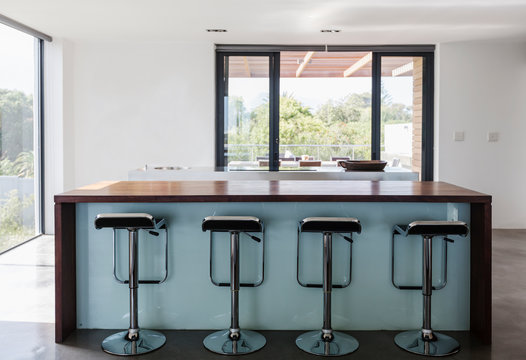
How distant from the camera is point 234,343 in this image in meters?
3.20

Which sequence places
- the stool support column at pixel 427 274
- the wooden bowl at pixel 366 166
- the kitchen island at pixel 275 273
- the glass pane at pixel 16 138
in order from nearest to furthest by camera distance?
the stool support column at pixel 427 274 < the kitchen island at pixel 275 273 < the wooden bowl at pixel 366 166 < the glass pane at pixel 16 138

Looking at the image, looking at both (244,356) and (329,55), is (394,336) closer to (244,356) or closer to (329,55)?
(244,356)

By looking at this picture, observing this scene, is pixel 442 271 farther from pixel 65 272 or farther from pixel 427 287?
pixel 65 272

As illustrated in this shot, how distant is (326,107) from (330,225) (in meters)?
4.62

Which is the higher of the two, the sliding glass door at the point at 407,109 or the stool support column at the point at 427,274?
the sliding glass door at the point at 407,109

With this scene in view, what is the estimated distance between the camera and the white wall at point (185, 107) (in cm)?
695

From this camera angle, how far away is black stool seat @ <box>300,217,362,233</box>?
3.03 m

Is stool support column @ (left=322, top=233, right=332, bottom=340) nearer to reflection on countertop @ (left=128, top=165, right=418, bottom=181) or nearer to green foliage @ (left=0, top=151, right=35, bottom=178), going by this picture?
reflection on countertop @ (left=128, top=165, right=418, bottom=181)

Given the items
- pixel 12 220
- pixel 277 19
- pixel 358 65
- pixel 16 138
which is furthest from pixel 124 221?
pixel 358 65

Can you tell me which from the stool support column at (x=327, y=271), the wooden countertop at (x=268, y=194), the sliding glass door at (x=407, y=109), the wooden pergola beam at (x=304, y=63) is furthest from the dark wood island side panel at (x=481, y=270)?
the wooden pergola beam at (x=304, y=63)

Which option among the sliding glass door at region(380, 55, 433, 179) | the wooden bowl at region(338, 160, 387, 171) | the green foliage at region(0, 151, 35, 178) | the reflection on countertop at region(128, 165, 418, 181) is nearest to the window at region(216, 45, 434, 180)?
the sliding glass door at region(380, 55, 433, 179)

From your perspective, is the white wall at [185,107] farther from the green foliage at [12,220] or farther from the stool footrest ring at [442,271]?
the stool footrest ring at [442,271]

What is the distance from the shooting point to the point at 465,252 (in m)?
3.43

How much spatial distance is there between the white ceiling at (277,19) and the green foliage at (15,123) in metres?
0.82
